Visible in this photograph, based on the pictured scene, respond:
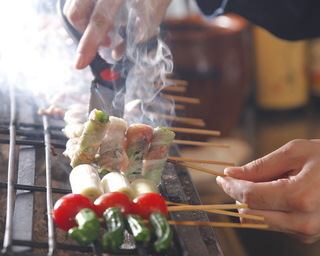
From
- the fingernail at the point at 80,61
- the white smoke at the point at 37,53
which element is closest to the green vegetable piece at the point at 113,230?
the fingernail at the point at 80,61

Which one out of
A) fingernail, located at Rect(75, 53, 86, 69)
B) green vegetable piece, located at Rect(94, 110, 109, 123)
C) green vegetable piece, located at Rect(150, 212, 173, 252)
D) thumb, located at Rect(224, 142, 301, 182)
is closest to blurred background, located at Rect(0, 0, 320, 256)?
fingernail, located at Rect(75, 53, 86, 69)

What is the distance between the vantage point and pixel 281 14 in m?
3.98

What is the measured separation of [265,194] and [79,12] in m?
1.36

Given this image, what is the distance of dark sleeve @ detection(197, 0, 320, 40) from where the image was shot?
12.9 ft

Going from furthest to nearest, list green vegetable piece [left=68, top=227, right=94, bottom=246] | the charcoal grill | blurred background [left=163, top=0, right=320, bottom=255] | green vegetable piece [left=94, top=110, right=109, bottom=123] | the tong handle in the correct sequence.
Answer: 1. blurred background [left=163, top=0, right=320, bottom=255]
2. the tong handle
3. green vegetable piece [left=94, top=110, right=109, bottom=123]
4. the charcoal grill
5. green vegetable piece [left=68, top=227, right=94, bottom=246]

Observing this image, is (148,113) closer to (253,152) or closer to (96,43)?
(96,43)

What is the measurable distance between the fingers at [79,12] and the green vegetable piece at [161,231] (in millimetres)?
1314

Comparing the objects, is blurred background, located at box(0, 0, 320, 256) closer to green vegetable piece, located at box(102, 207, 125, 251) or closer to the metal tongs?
the metal tongs

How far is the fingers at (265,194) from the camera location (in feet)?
7.09

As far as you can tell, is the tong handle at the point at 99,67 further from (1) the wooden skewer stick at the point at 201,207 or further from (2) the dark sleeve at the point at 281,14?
(2) the dark sleeve at the point at 281,14

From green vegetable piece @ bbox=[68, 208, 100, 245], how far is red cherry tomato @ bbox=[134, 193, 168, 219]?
185mm

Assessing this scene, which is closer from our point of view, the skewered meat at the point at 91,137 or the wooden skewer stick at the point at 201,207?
the wooden skewer stick at the point at 201,207

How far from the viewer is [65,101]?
3270 mm

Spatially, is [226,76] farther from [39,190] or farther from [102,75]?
[39,190]
